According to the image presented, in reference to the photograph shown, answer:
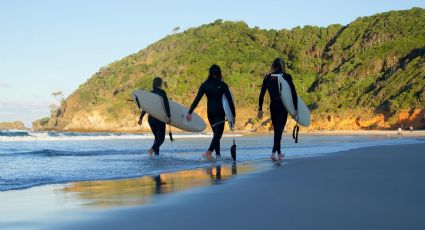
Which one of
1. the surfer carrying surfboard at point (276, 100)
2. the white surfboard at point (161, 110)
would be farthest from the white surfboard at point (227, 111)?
the white surfboard at point (161, 110)

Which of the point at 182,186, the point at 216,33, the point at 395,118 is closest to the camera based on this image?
the point at 182,186

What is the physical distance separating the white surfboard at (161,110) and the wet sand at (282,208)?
6883 millimetres

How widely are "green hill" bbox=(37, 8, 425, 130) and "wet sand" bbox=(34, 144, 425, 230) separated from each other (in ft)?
197

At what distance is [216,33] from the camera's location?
136 m

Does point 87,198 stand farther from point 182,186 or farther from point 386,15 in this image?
point 386,15

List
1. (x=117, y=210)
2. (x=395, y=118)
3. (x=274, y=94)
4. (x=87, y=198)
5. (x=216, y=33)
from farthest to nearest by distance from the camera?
(x=216, y=33) < (x=395, y=118) < (x=274, y=94) < (x=87, y=198) < (x=117, y=210)

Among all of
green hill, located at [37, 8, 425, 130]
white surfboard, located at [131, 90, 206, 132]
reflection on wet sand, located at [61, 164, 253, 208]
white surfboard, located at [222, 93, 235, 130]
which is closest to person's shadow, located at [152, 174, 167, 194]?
reflection on wet sand, located at [61, 164, 253, 208]

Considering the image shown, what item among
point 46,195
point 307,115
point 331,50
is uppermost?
point 331,50

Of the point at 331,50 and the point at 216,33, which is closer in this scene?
the point at 331,50

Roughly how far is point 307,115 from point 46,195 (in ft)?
25.5

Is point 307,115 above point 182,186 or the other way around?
above

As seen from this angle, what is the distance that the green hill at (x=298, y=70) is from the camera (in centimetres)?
7269

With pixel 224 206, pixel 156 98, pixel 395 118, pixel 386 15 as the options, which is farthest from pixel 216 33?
pixel 224 206

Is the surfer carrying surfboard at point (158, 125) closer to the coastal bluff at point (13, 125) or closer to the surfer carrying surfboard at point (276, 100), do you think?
the surfer carrying surfboard at point (276, 100)
